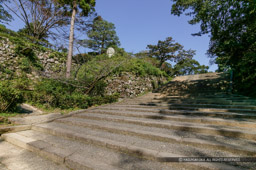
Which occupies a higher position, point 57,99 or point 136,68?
point 136,68

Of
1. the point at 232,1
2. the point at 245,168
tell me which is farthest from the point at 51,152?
the point at 232,1

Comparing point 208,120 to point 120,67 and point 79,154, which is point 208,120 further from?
point 120,67

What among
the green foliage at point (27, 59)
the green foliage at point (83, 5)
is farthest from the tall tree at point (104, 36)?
the green foliage at point (27, 59)

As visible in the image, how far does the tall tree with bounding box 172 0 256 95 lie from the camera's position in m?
5.17

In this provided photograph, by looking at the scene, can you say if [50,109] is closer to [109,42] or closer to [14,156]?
[14,156]

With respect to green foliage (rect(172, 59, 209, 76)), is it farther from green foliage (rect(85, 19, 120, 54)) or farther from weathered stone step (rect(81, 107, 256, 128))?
weathered stone step (rect(81, 107, 256, 128))

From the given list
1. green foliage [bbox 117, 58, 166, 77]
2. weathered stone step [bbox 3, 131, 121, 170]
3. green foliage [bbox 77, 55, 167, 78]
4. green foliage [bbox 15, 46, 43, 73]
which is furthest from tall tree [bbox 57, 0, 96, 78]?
weathered stone step [bbox 3, 131, 121, 170]

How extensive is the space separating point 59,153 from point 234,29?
8.68m

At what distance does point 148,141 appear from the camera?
2291 millimetres

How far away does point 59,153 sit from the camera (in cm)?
202

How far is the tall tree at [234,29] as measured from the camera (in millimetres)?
5172

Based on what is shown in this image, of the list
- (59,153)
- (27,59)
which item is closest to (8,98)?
(59,153)

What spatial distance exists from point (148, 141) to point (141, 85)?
21.9 ft

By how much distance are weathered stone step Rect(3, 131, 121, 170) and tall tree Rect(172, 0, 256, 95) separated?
7.16 meters
